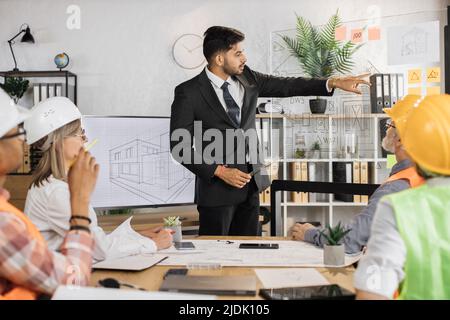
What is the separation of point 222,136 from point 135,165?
1.76 meters

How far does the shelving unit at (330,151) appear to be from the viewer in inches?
134

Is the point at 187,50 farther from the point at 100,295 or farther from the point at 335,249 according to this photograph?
the point at 100,295

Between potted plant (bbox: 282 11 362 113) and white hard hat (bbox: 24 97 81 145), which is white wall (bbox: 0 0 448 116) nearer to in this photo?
potted plant (bbox: 282 11 362 113)

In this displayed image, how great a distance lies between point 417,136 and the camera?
40.2 inches

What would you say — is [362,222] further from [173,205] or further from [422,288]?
[173,205]

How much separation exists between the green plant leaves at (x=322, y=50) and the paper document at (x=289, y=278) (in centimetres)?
226

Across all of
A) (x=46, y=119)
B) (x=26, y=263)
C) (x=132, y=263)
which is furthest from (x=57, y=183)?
(x=26, y=263)

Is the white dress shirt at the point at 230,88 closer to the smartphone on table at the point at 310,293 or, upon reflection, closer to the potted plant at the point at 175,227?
the potted plant at the point at 175,227

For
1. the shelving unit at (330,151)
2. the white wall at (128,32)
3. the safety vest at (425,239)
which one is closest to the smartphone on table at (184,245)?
the safety vest at (425,239)

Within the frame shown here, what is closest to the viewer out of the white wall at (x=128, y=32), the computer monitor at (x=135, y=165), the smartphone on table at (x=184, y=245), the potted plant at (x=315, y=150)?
the smartphone on table at (x=184, y=245)

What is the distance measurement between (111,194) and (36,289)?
11.2ft

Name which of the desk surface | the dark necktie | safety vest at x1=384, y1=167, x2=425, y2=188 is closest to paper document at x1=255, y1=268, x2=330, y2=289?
the desk surface

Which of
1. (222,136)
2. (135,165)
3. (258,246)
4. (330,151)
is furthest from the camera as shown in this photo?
(135,165)

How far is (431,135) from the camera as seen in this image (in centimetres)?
100
